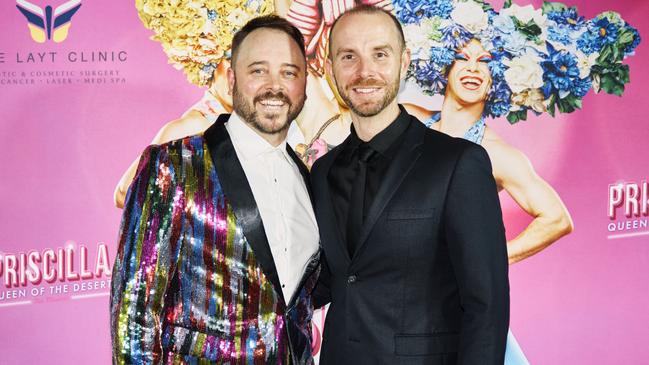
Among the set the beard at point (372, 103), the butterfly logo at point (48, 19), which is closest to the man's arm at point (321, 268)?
the beard at point (372, 103)

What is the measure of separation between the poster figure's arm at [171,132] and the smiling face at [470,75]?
43.7 inches

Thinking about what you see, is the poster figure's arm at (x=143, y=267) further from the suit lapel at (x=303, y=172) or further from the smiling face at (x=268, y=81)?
the suit lapel at (x=303, y=172)

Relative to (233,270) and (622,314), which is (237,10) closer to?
(233,270)

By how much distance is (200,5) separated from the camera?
2.66 m

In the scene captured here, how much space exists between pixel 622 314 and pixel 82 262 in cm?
253

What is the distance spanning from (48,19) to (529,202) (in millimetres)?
2185

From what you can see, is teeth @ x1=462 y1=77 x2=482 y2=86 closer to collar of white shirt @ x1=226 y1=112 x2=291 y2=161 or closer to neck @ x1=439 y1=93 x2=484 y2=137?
neck @ x1=439 y1=93 x2=484 y2=137

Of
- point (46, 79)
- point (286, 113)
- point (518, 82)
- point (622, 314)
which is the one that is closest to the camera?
point (286, 113)

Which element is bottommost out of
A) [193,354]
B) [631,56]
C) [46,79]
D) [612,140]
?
[193,354]


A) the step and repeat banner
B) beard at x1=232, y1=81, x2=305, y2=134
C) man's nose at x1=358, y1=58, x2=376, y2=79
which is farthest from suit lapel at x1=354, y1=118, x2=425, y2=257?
the step and repeat banner

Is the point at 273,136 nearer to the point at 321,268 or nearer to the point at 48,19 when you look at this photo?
the point at 321,268

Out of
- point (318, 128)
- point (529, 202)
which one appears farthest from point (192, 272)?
point (529, 202)

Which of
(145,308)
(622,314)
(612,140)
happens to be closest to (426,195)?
(145,308)

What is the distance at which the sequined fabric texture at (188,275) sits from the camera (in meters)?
Result: 1.69
